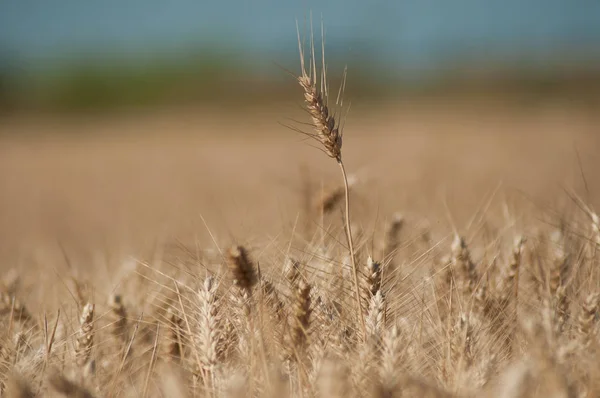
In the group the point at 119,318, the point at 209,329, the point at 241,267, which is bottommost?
the point at 119,318

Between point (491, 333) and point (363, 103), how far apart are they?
12713 millimetres

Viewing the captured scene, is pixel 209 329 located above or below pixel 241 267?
below

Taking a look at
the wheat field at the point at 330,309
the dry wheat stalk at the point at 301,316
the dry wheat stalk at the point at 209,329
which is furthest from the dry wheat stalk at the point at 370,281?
the dry wheat stalk at the point at 209,329

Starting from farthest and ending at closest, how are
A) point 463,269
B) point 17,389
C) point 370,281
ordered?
point 463,269 → point 370,281 → point 17,389

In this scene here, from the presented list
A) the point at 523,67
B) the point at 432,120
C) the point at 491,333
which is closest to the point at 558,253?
the point at 491,333

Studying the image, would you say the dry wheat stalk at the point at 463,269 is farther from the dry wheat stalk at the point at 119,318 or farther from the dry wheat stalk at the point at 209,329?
the dry wheat stalk at the point at 119,318

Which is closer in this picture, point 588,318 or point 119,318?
point 588,318

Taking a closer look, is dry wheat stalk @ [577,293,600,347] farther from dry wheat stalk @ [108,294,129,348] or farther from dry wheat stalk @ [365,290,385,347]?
dry wheat stalk @ [108,294,129,348]

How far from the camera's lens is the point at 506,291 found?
1.30m

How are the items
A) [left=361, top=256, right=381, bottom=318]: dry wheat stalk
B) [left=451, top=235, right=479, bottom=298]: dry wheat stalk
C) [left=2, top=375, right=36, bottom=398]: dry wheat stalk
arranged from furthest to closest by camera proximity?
[left=451, top=235, right=479, bottom=298]: dry wheat stalk → [left=361, top=256, right=381, bottom=318]: dry wheat stalk → [left=2, top=375, right=36, bottom=398]: dry wheat stalk

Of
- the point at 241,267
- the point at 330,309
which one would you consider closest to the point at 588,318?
the point at 330,309

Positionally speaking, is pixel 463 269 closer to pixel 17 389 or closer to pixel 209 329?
pixel 209 329

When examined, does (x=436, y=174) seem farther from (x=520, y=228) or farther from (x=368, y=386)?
(x=368, y=386)

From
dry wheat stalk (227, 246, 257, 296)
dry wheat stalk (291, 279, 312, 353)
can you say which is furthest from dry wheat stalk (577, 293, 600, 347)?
dry wheat stalk (227, 246, 257, 296)
